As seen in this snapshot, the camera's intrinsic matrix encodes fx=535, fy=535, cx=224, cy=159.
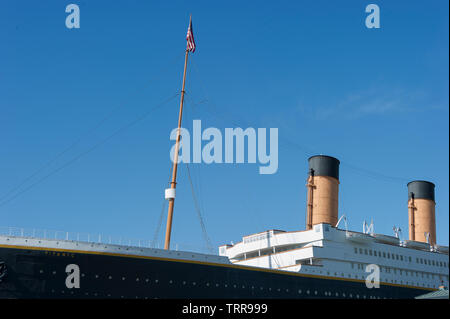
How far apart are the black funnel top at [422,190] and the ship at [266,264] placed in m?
0.10

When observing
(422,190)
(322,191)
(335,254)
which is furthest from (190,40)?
(422,190)

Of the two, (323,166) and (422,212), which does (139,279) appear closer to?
(323,166)

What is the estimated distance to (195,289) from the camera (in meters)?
33.9

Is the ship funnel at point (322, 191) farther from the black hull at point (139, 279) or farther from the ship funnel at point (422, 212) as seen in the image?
the ship funnel at point (422, 212)

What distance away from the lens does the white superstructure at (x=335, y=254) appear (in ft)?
137

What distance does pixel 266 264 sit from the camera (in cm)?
4338

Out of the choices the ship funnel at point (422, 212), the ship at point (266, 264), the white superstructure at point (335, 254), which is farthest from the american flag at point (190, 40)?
the ship funnel at point (422, 212)

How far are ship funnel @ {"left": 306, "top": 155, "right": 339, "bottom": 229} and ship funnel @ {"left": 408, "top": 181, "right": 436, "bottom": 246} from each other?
12587 mm

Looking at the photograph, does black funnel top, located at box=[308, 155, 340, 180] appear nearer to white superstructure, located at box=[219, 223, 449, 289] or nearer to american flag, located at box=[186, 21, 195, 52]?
white superstructure, located at box=[219, 223, 449, 289]

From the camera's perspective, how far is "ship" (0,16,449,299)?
29.7m

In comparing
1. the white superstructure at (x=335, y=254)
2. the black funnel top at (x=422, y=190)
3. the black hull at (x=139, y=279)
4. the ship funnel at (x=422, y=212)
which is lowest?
the black hull at (x=139, y=279)
